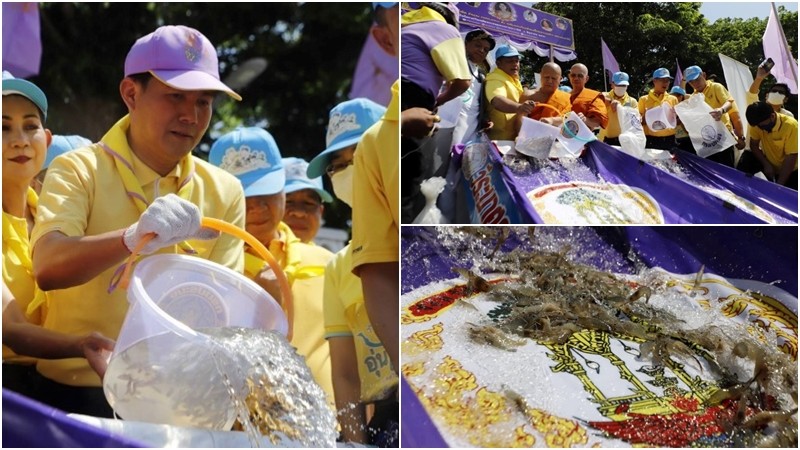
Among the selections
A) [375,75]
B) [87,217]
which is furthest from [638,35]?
[87,217]

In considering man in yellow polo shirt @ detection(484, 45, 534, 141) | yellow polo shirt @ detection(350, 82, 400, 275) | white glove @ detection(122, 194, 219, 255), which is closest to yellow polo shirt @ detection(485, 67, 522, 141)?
man in yellow polo shirt @ detection(484, 45, 534, 141)

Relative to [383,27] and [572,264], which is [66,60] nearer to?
[383,27]

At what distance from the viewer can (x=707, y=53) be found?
2.48 metres

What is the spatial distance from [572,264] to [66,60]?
1.55 meters

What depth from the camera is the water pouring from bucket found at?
179 cm

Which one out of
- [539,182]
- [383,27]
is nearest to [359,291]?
[539,182]

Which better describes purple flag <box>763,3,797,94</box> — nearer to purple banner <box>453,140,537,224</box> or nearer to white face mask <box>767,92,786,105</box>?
white face mask <box>767,92,786,105</box>

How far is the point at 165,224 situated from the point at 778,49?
1712 millimetres

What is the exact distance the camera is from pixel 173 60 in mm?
2039

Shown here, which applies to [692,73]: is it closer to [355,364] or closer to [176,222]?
[355,364]

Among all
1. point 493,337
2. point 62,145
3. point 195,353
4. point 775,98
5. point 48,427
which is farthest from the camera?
point 775,98

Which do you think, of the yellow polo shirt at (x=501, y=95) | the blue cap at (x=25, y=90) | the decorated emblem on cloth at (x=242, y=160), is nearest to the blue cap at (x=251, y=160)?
the decorated emblem on cloth at (x=242, y=160)

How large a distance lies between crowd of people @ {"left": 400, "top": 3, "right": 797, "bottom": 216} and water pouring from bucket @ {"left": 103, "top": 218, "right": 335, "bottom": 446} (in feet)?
1.70

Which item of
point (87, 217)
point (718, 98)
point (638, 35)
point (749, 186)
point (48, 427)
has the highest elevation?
point (638, 35)
